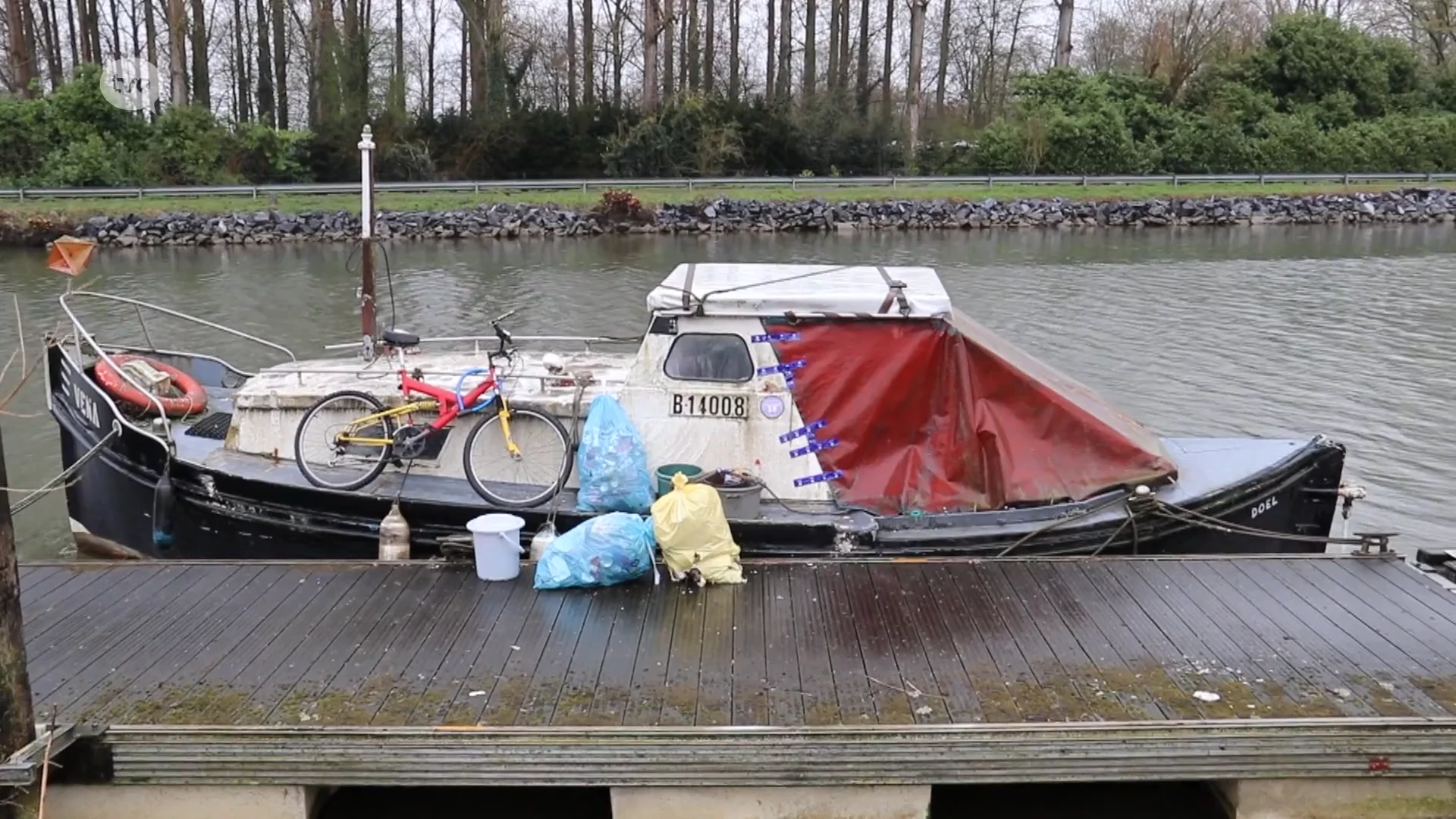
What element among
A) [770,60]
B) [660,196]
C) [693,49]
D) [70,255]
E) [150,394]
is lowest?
[150,394]

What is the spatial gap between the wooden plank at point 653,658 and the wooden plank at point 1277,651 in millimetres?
2771

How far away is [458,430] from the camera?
310 inches

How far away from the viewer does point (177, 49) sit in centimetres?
3666

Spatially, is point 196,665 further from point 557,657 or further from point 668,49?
point 668,49

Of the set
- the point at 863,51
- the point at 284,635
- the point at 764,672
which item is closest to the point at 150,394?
the point at 284,635

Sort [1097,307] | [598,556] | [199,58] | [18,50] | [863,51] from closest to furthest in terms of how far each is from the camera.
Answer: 1. [598,556]
2. [1097,307]
3. [18,50]
4. [199,58]
5. [863,51]

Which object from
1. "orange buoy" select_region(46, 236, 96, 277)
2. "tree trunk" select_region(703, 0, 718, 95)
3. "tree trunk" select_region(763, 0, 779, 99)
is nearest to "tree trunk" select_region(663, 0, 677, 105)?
"tree trunk" select_region(703, 0, 718, 95)

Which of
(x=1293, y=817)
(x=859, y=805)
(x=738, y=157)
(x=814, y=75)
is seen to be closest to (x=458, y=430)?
(x=859, y=805)

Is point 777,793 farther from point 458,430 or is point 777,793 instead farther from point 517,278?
point 517,278

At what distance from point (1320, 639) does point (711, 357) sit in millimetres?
3742

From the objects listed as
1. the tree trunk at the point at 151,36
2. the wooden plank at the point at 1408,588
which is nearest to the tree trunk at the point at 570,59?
the tree trunk at the point at 151,36

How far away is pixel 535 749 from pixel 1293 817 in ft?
10.8

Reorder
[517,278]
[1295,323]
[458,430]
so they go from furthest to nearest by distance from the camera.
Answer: [517,278] < [1295,323] < [458,430]

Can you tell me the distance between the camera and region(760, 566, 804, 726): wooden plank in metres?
5.16
